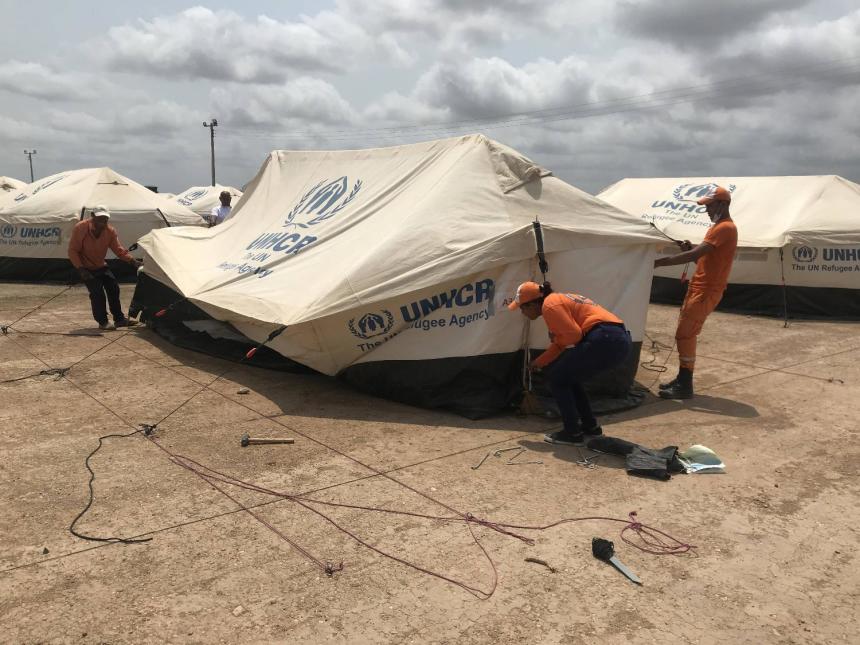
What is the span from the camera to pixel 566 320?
5121mm

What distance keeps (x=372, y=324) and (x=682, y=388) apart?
3.10 meters

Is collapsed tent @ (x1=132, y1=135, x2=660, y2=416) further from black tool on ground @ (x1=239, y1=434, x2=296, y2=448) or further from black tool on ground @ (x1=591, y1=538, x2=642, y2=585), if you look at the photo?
black tool on ground @ (x1=591, y1=538, x2=642, y2=585)

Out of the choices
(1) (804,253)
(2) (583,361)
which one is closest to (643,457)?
(2) (583,361)

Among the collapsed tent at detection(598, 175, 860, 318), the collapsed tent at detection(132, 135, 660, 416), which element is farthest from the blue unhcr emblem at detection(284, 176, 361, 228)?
the collapsed tent at detection(598, 175, 860, 318)

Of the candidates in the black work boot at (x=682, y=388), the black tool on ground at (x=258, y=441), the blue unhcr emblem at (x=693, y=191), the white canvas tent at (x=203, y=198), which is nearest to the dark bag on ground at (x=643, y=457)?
the black work boot at (x=682, y=388)

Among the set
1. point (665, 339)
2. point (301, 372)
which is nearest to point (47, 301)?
point (301, 372)

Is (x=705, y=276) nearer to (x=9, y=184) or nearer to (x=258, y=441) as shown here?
(x=258, y=441)

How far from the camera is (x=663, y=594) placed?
3.35m

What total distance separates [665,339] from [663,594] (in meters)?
7.04

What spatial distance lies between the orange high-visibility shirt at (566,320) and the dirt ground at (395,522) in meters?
0.76

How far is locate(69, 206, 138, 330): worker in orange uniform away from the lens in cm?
923

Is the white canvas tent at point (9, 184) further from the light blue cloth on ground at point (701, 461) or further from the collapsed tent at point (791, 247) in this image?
the light blue cloth on ground at point (701, 461)

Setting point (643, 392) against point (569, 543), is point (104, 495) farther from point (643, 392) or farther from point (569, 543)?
point (643, 392)

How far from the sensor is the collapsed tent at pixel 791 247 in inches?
450
